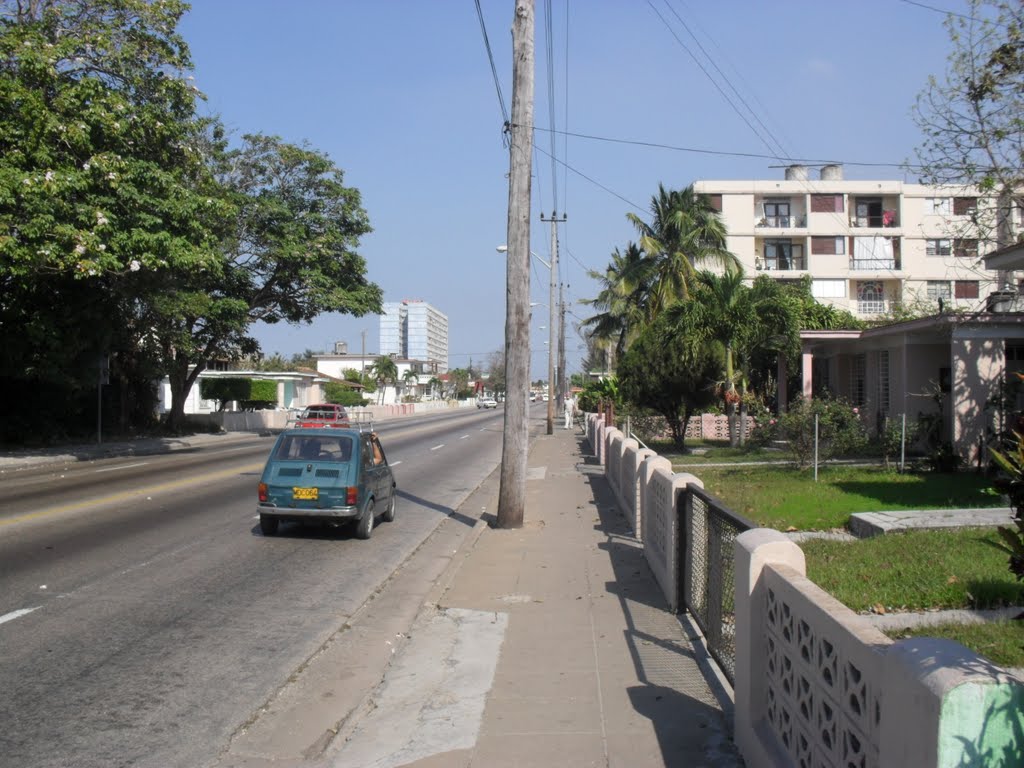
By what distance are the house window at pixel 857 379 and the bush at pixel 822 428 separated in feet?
28.1

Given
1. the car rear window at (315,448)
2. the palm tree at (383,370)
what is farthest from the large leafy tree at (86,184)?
the palm tree at (383,370)

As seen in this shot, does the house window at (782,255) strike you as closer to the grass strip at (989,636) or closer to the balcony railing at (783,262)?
the balcony railing at (783,262)

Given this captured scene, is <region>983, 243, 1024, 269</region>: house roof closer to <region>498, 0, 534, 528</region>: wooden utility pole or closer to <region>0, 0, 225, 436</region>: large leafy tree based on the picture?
<region>498, 0, 534, 528</region>: wooden utility pole

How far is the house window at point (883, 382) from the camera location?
79.3 ft

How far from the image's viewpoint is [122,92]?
26.8 m

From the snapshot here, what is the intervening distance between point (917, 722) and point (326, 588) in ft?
26.6

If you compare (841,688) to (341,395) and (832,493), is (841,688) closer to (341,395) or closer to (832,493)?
(832,493)

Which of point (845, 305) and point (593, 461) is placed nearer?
point (593, 461)

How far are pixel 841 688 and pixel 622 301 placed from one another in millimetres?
45341

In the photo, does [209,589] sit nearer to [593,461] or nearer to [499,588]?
[499,588]

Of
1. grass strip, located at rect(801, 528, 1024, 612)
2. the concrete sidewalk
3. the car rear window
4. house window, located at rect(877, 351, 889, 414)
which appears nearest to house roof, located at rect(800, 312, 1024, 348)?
house window, located at rect(877, 351, 889, 414)

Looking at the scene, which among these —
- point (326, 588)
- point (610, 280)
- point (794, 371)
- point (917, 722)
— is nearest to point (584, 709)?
point (917, 722)

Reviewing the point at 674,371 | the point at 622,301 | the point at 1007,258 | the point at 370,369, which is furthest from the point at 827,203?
the point at 370,369

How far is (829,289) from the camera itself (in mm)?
56000
